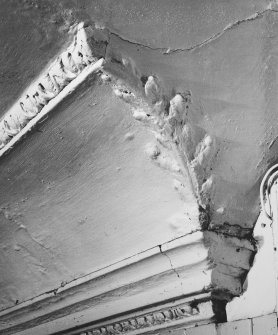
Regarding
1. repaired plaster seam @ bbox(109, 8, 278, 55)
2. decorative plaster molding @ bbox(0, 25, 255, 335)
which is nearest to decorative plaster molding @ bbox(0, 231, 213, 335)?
decorative plaster molding @ bbox(0, 25, 255, 335)

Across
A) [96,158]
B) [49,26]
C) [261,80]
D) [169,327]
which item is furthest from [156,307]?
[49,26]

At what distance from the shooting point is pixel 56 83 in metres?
0.98

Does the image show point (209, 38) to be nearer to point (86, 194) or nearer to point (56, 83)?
point (56, 83)

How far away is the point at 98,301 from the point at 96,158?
526 mm

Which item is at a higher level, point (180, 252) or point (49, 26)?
point (49, 26)

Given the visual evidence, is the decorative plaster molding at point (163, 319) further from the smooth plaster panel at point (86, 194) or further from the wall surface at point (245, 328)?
the smooth plaster panel at point (86, 194)

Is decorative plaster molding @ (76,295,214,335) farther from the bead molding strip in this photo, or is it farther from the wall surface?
the bead molding strip

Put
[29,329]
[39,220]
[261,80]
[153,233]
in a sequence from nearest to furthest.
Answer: [261,80] < [153,233] < [39,220] < [29,329]

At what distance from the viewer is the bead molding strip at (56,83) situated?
35.5 inches

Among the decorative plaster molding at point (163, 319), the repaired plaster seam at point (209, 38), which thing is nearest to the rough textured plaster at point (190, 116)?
the repaired plaster seam at point (209, 38)

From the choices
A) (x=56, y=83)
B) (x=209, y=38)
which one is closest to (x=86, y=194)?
(x=56, y=83)

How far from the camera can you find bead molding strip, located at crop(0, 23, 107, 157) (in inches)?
35.5

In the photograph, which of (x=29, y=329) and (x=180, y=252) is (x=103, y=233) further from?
(x=29, y=329)

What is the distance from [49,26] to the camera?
92 cm
